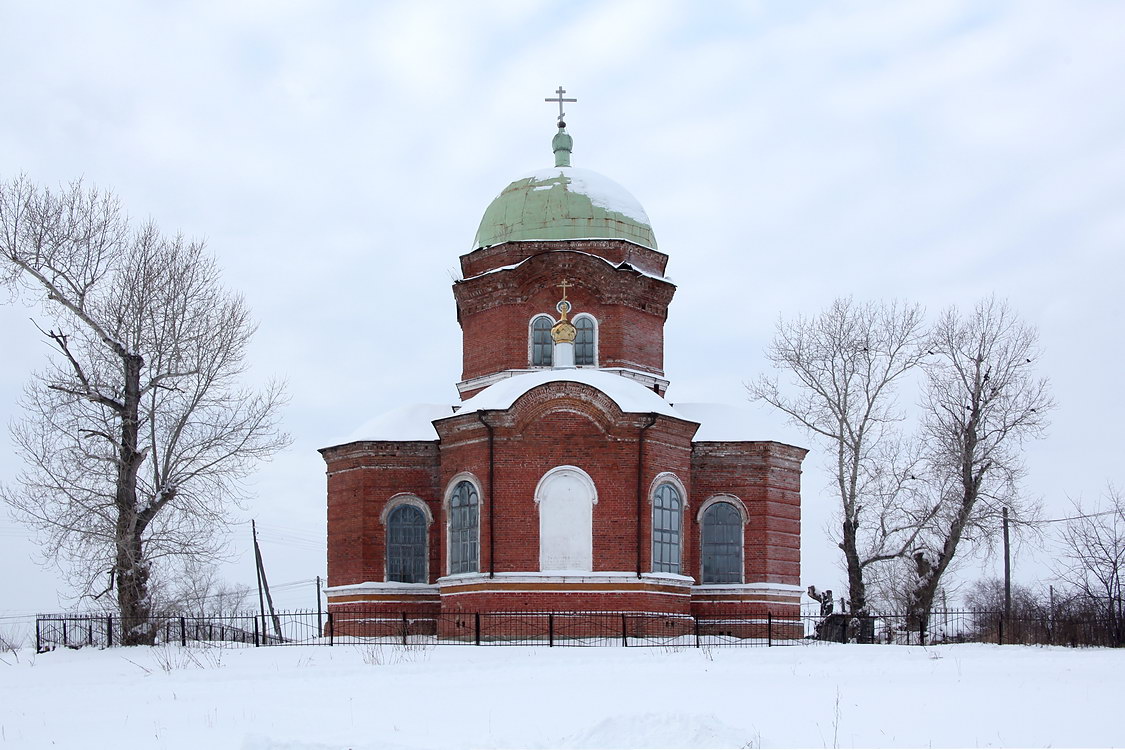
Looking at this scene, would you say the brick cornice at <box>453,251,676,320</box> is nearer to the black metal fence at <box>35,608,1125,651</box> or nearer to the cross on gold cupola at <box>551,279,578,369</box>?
the cross on gold cupola at <box>551,279,578,369</box>

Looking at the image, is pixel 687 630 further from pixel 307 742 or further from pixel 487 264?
pixel 307 742

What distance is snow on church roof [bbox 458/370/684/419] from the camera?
21.8 metres

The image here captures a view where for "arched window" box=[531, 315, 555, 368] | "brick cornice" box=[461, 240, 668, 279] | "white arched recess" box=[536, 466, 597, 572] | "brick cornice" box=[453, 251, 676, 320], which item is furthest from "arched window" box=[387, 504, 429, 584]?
"brick cornice" box=[461, 240, 668, 279]

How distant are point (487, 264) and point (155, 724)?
15943 millimetres

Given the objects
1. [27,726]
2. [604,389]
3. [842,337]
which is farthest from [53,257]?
[842,337]

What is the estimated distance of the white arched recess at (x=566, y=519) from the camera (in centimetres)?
2138

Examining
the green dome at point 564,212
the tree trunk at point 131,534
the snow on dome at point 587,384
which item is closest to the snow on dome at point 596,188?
the green dome at point 564,212

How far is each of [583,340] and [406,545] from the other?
18.9 ft

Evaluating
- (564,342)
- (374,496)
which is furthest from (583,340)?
(374,496)

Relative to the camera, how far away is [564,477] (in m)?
21.8

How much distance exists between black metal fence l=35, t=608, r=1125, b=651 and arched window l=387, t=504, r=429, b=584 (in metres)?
0.80

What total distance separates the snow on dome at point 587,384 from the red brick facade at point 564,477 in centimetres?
6

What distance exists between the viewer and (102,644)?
69.1ft

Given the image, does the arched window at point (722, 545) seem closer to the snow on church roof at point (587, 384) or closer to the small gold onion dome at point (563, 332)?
the snow on church roof at point (587, 384)
